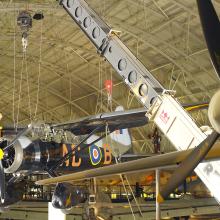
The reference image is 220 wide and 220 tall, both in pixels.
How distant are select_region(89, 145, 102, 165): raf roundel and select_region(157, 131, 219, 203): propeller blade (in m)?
7.28

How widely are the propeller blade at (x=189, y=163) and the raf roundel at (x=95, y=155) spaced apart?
7284 millimetres

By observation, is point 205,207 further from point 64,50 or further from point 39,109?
point 39,109

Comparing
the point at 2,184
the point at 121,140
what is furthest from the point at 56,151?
the point at 121,140

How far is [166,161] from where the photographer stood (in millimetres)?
3432

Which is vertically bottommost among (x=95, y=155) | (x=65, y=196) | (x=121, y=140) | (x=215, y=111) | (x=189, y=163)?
(x=189, y=163)

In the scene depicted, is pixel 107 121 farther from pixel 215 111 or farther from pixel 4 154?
pixel 215 111

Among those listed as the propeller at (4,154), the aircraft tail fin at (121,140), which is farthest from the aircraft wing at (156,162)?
the aircraft tail fin at (121,140)

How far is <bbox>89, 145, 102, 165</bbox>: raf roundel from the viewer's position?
10867 millimetres

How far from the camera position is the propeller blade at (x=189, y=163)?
10.8 ft

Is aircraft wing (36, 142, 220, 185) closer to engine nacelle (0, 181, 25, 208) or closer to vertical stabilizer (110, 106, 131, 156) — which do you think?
engine nacelle (0, 181, 25, 208)

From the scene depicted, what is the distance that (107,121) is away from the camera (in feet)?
31.0

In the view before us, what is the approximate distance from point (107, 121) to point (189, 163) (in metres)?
6.00

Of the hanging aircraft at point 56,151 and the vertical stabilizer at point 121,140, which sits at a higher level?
the vertical stabilizer at point 121,140

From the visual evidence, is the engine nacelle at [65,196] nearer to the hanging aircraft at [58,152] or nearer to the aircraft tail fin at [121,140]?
the hanging aircraft at [58,152]
